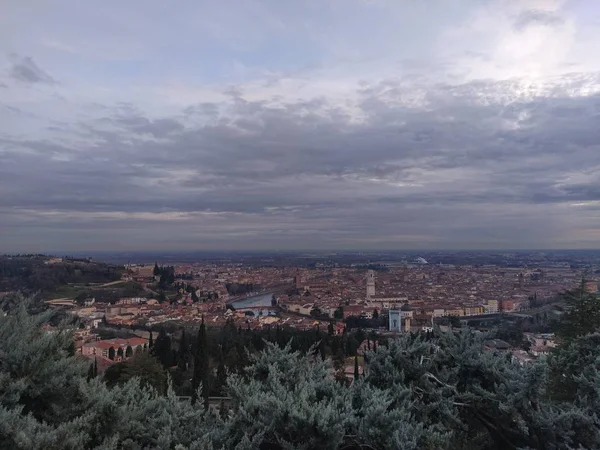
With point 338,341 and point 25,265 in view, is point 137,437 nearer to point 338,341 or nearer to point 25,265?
point 338,341

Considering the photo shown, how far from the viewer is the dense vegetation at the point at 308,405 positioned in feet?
11.2

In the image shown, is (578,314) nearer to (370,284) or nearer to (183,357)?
(183,357)

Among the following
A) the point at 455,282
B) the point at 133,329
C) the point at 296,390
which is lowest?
the point at 133,329

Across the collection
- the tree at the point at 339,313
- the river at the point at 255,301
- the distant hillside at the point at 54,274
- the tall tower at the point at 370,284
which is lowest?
the river at the point at 255,301

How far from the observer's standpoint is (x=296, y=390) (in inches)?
155

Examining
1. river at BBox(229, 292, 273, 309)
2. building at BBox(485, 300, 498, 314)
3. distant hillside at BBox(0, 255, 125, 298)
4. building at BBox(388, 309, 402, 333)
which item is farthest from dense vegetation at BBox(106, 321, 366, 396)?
river at BBox(229, 292, 273, 309)

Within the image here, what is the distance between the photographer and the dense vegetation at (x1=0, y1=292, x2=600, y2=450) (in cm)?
343

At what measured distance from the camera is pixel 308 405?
11.7ft

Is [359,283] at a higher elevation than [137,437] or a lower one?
lower

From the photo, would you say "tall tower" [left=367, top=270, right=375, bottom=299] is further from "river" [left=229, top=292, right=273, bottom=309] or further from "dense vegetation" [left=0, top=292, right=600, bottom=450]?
"dense vegetation" [left=0, top=292, right=600, bottom=450]

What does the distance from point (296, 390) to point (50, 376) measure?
194 centimetres

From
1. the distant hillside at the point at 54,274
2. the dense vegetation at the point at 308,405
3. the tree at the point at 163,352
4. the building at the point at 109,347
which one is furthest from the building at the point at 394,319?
the dense vegetation at the point at 308,405

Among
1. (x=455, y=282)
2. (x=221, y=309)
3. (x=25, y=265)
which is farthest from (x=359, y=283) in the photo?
(x=25, y=265)

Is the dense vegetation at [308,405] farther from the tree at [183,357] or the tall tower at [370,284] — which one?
the tall tower at [370,284]
